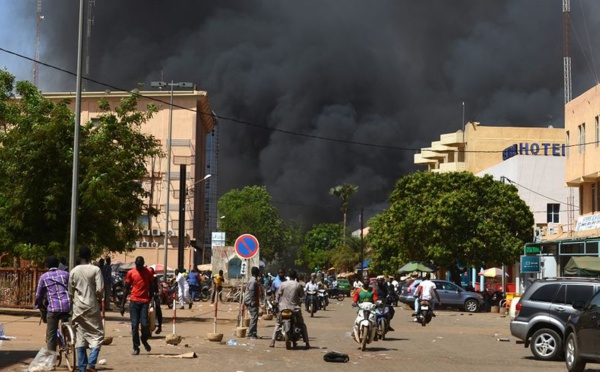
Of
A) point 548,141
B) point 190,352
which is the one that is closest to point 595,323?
point 190,352

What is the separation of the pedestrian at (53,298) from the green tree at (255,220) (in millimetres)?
105127

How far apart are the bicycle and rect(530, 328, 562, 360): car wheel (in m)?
9.72

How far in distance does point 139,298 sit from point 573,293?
29.6 ft

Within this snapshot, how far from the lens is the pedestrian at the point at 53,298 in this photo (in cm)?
1477

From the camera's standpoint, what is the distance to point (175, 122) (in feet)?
301

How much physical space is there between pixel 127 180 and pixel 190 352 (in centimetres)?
1546

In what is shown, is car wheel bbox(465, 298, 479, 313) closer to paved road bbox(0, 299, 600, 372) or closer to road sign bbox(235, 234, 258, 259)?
paved road bbox(0, 299, 600, 372)

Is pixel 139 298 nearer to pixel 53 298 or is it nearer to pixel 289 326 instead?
pixel 53 298

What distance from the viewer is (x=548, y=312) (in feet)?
65.6

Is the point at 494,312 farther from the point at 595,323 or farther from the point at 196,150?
the point at 196,150

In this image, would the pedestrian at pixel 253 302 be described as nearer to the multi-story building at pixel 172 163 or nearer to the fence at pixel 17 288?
the fence at pixel 17 288

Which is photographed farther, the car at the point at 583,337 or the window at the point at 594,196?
the window at the point at 594,196

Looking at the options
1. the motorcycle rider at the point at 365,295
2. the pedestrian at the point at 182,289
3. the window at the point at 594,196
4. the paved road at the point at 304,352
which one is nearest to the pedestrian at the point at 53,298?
the paved road at the point at 304,352

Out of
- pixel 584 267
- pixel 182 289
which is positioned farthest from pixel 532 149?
pixel 584 267
